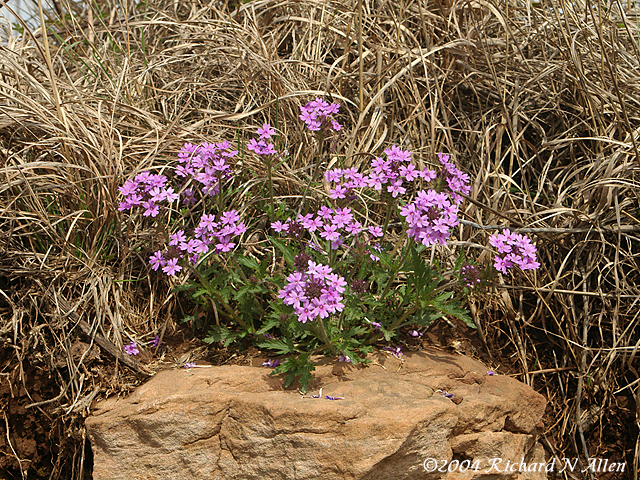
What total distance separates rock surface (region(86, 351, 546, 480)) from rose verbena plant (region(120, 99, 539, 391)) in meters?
0.17

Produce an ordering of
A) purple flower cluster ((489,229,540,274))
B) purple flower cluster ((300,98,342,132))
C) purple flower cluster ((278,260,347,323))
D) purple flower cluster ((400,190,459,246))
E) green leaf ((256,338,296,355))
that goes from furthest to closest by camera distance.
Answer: purple flower cluster ((300,98,342,132)) < green leaf ((256,338,296,355)) < purple flower cluster ((489,229,540,274)) < purple flower cluster ((400,190,459,246)) < purple flower cluster ((278,260,347,323))

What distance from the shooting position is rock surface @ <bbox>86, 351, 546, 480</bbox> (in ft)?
7.11

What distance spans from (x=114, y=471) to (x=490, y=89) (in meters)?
3.22

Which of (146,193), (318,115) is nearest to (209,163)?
(146,193)

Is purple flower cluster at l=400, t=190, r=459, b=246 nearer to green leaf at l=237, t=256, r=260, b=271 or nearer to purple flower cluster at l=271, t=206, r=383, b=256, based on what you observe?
purple flower cluster at l=271, t=206, r=383, b=256

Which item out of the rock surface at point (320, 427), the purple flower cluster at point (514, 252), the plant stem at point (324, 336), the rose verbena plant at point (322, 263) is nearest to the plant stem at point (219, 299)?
the rose verbena plant at point (322, 263)

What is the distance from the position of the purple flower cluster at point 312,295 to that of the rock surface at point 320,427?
0.43m

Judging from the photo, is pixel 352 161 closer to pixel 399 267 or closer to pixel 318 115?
pixel 318 115

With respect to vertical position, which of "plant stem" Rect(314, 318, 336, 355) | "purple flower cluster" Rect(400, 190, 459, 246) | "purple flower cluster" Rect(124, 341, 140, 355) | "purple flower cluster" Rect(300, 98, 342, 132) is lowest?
"purple flower cluster" Rect(124, 341, 140, 355)

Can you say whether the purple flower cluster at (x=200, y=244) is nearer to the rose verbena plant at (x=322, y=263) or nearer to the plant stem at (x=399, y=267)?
the rose verbena plant at (x=322, y=263)

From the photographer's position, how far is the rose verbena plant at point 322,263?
2285mm

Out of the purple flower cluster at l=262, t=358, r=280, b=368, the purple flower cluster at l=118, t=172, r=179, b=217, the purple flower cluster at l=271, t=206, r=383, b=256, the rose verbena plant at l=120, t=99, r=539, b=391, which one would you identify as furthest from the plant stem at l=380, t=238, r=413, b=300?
the purple flower cluster at l=118, t=172, r=179, b=217

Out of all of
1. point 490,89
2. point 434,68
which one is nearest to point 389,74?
point 434,68

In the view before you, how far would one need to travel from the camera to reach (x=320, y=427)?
7.13 feet
